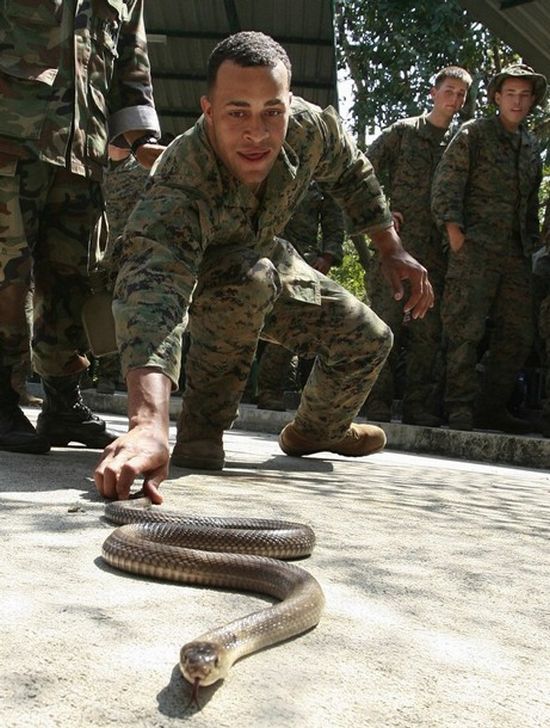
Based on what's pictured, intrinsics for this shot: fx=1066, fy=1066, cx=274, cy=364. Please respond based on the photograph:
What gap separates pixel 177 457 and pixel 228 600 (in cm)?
237

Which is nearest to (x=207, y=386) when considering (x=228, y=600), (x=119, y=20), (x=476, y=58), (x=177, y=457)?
(x=177, y=457)

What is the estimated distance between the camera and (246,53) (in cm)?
406

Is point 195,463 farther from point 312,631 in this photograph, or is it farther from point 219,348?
point 312,631

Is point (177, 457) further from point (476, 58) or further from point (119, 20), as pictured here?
point (476, 58)

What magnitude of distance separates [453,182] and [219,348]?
4411 millimetres

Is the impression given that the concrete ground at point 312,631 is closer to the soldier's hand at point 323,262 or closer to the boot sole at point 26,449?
the boot sole at point 26,449

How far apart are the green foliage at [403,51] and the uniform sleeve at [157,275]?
10.1 m

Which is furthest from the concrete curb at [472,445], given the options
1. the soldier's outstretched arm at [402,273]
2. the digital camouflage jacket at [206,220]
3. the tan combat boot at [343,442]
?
the digital camouflage jacket at [206,220]

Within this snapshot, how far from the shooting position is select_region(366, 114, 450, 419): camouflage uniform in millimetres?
9219

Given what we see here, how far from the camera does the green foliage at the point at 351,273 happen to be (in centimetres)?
2269

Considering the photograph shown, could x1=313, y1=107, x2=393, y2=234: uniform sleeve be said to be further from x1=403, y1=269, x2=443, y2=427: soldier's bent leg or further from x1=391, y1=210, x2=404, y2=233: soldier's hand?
x1=403, y1=269, x2=443, y2=427: soldier's bent leg

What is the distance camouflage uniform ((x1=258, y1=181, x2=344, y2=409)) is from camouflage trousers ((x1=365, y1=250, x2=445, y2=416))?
1355mm

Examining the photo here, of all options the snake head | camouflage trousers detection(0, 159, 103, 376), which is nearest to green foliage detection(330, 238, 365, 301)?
camouflage trousers detection(0, 159, 103, 376)

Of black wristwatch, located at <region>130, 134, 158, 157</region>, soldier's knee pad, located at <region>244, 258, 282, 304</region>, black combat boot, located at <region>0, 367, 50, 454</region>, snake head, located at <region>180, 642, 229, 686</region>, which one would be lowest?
snake head, located at <region>180, 642, 229, 686</region>
